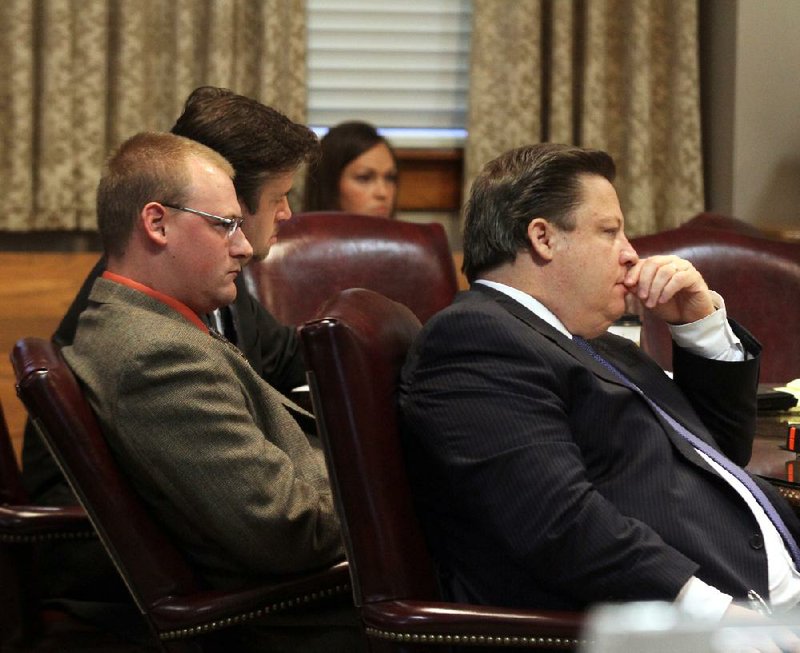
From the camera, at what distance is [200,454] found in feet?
5.71

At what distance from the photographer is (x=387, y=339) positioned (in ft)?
5.70

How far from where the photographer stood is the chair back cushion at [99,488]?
1.74m

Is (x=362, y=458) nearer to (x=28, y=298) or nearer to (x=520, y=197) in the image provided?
(x=520, y=197)

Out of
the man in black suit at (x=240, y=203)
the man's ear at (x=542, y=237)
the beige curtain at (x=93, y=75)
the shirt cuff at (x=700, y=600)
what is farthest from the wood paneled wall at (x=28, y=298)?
the shirt cuff at (x=700, y=600)

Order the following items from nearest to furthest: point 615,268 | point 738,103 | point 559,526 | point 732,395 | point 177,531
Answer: point 559,526
point 177,531
point 615,268
point 732,395
point 738,103

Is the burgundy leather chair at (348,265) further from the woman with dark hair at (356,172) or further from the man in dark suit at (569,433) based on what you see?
the man in dark suit at (569,433)

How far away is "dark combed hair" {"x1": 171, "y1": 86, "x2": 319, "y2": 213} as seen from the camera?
98.7 inches

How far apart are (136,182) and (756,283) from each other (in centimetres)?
202

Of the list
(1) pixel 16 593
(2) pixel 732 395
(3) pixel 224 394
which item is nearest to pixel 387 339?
(3) pixel 224 394

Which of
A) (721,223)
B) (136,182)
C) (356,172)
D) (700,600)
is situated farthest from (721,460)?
(356,172)

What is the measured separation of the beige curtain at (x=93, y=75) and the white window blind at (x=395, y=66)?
0.28 metres

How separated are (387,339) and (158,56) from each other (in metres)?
3.02

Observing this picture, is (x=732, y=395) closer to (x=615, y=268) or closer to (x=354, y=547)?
(x=615, y=268)

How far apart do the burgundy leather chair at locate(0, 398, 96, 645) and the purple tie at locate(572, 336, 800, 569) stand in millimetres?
932
